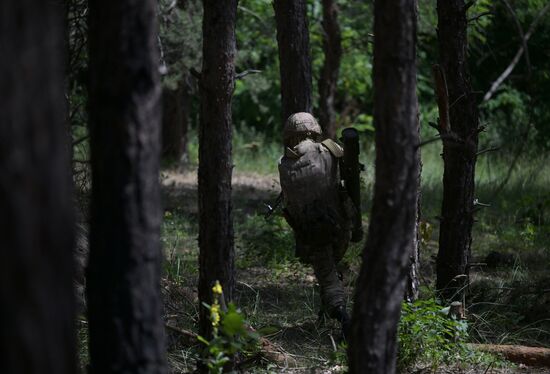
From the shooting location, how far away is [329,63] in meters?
15.0

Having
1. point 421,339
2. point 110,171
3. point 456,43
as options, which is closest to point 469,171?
point 456,43

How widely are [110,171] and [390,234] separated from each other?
1495 millimetres

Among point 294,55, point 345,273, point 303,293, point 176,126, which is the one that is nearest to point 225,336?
point 303,293

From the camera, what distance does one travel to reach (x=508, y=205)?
1314 cm

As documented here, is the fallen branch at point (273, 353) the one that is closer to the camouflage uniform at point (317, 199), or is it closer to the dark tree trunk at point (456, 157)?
the camouflage uniform at point (317, 199)

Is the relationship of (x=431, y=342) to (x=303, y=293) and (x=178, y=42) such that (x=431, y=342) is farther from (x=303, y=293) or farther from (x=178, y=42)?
(x=178, y=42)

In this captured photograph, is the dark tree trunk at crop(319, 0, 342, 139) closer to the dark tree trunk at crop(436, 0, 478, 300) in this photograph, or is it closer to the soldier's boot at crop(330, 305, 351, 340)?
the dark tree trunk at crop(436, 0, 478, 300)

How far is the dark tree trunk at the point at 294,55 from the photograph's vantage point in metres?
9.71

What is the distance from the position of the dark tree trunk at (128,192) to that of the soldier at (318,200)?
3387 millimetres

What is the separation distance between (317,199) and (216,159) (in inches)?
60.2

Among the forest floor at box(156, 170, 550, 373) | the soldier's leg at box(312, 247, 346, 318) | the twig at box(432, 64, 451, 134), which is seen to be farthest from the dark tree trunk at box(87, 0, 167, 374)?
the soldier's leg at box(312, 247, 346, 318)

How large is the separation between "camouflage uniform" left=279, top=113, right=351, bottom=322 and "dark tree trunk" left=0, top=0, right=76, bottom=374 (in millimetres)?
4241

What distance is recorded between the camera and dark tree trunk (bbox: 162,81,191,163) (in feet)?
56.0

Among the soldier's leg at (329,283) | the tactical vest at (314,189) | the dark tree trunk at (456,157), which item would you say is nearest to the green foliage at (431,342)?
the dark tree trunk at (456,157)
